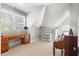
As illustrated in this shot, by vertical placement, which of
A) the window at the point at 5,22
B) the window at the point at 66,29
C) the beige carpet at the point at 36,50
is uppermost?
the window at the point at 5,22

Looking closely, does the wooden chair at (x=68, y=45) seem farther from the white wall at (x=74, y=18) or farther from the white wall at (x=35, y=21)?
the white wall at (x=35, y=21)

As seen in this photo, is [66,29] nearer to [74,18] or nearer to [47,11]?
[74,18]

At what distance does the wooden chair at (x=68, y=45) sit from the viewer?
6.47ft

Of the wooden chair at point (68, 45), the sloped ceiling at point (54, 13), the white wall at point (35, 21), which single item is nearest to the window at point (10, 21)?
the white wall at point (35, 21)

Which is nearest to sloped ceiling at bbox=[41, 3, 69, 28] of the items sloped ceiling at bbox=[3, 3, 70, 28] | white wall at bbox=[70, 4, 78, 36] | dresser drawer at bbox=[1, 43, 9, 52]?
sloped ceiling at bbox=[3, 3, 70, 28]

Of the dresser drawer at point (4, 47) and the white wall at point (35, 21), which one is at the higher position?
the white wall at point (35, 21)

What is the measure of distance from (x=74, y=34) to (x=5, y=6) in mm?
1226

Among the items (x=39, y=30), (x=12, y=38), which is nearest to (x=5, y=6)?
(x=12, y=38)

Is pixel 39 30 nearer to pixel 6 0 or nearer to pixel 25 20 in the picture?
pixel 25 20

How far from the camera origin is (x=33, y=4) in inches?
78.6

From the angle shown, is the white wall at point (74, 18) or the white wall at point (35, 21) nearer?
the white wall at point (74, 18)

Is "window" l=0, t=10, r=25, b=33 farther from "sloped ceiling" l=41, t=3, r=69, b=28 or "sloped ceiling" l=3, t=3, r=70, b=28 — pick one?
"sloped ceiling" l=41, t=3, r=69, b=28

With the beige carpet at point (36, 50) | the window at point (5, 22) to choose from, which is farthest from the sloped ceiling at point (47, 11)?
the beige carpet at point (36, 50)

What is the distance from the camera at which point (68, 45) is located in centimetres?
200
